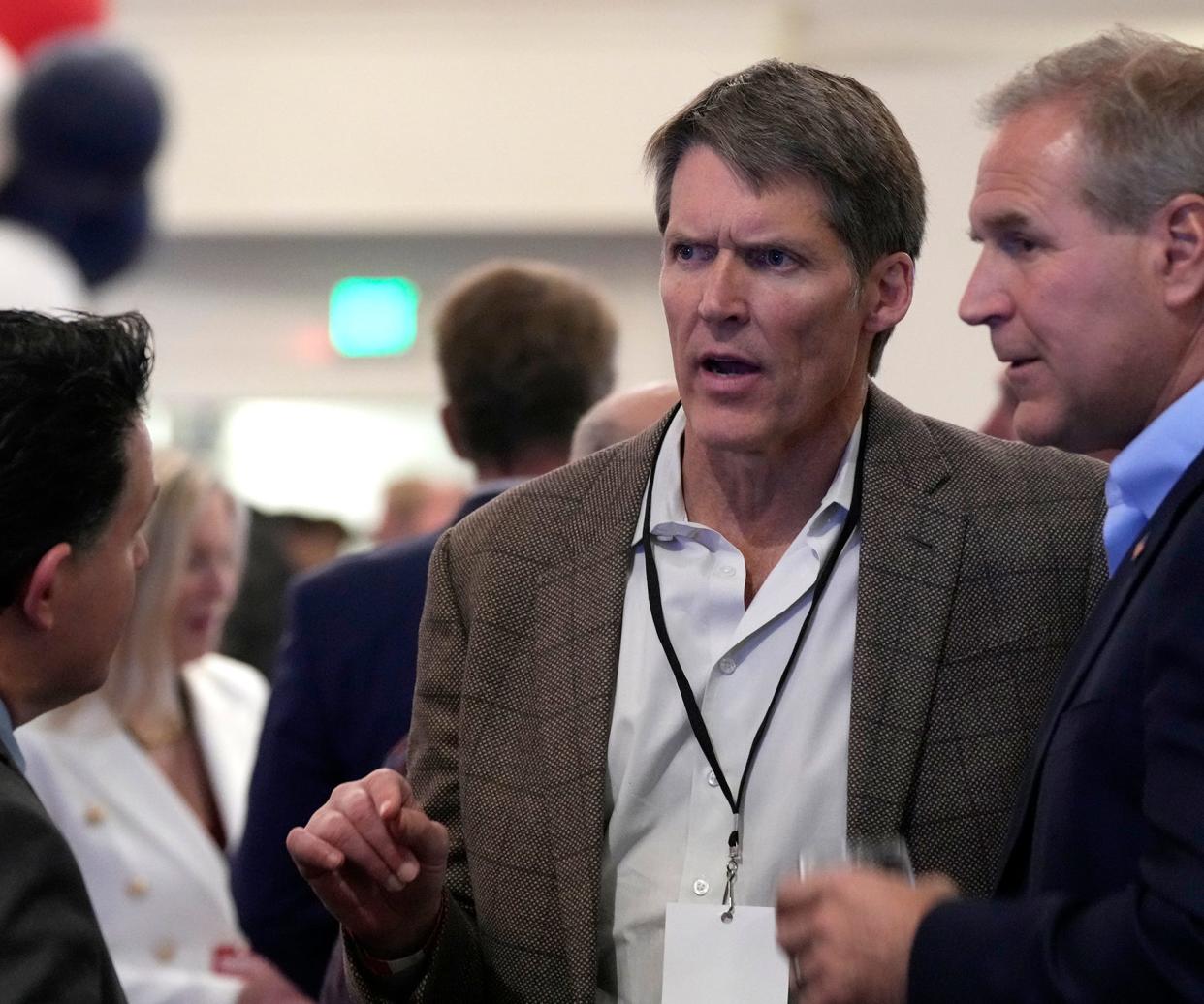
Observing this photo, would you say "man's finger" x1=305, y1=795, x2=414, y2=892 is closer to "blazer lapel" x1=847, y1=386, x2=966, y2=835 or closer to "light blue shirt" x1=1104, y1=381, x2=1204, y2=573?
"blazer lapel" x1=847, y1=386, x2=966, y2=835

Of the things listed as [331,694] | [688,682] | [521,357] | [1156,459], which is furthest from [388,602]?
[1156,459]

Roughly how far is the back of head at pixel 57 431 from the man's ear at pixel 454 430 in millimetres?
1266

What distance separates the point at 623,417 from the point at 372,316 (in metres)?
5.96

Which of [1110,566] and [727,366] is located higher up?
[727,366]

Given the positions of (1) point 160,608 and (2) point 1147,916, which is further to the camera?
(1) point 160,608

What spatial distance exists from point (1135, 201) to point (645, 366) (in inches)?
260

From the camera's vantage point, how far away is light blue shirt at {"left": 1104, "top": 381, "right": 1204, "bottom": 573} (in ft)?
4.93

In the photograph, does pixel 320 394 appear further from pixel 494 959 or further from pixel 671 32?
pixel 494 959

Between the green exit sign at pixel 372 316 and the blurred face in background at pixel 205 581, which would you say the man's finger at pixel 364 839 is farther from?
the green exit sign at pixel 372 316

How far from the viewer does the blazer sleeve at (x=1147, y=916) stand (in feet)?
4.06

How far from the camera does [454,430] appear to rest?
3.09m

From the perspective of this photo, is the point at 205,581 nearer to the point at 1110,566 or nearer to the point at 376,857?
the point at 376,857

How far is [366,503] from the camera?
9680mm

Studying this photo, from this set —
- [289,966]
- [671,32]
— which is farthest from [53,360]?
[671,32]
